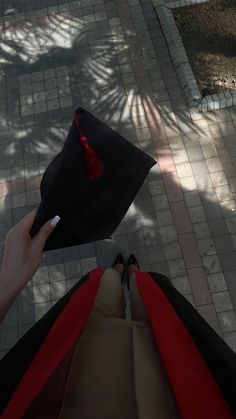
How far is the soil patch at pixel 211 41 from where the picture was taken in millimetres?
5382

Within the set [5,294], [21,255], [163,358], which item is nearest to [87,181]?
[21,255]

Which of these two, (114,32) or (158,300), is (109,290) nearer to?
(158,300)

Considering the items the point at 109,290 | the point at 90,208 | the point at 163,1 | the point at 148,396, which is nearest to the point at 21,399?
the point at 148,396

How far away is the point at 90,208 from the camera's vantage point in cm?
255

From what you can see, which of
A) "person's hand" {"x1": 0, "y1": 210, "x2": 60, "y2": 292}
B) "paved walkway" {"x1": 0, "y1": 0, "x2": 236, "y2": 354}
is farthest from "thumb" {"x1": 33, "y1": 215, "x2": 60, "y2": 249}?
"paved walkway" {"x1": 0, "y1": 0, "x2": 236, "y2": 354}

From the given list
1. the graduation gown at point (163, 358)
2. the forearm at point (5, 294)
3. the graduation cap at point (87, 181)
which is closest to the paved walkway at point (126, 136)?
the graduation gown at point (163, 358)

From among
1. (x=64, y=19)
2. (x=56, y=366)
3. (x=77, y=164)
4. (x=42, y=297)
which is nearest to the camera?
(x=56, y=366)

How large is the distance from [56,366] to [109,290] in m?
1.29

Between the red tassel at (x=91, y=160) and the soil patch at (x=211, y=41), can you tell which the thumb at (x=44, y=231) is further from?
the soil patch at (x=211, y=41)

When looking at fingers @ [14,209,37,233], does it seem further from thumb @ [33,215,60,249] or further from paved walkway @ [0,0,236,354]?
paved walkway @ [0,0,236,354]

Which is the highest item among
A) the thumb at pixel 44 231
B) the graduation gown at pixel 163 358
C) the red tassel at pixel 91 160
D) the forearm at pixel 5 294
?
the red tassel at pixel 91 160

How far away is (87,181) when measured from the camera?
2361mm

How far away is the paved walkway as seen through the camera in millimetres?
4480

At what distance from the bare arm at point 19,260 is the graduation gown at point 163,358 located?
336 mm
